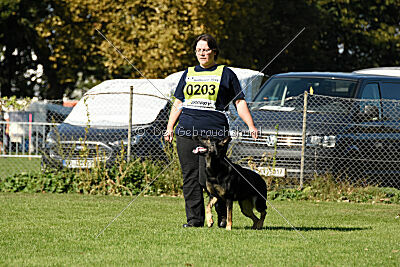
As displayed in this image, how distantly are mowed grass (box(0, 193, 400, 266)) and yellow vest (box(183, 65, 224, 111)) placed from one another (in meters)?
1.38

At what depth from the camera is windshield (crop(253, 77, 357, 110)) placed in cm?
1256

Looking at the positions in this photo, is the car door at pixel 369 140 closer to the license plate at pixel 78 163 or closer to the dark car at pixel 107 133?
the dark car at pixel 107 133

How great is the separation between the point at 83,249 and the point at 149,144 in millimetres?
6617

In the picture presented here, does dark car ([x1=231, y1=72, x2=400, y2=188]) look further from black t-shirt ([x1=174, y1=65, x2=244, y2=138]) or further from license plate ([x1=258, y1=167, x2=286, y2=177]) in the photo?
black t-shirt ([x1=174, y1=65, x2=244, y2=138])

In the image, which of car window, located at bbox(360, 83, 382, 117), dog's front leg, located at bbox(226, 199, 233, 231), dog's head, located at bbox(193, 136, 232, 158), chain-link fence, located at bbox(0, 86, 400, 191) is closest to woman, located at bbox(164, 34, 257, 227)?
dog's head, located at bbox(193, 136, 232, 158)

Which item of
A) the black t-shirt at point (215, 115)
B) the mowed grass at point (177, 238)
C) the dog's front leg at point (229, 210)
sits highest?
the black t-shirt at point (215, 115)

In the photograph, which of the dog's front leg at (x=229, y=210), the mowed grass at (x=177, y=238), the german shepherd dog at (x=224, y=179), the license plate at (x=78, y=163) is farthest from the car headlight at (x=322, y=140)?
the dog's front leg at (x=229, y=210)

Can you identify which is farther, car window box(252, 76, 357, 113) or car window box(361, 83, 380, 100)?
car window box(361, 83, 380, 100)

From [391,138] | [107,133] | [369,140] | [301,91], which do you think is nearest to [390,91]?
[391,138]

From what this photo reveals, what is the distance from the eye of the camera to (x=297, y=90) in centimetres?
1279

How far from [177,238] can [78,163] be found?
586 cm

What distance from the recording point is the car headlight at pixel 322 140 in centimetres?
1171

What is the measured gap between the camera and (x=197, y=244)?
6.52m

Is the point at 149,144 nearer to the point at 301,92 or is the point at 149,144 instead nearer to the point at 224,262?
the point at 301,92
